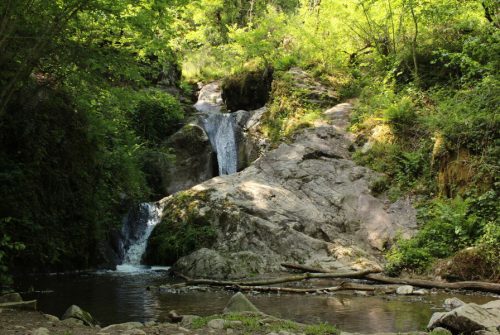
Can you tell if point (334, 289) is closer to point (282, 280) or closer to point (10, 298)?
point (282, 280)

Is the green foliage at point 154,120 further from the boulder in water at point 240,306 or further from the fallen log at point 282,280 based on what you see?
the boulder in water at point 240,306

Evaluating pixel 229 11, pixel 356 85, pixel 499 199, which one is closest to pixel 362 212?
pixel 499 199

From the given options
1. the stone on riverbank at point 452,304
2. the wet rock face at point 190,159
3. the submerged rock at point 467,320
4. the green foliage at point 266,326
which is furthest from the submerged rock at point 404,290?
the wet rock face at point 190,159

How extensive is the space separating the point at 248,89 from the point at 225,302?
52.3 ft

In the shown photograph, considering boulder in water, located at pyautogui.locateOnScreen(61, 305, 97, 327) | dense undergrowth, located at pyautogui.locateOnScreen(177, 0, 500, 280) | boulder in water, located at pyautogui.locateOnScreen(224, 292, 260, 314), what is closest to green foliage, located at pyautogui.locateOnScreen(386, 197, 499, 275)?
dense undergrowth, located at pyautogui.locateOnScreen(177, 0, 500, 280)

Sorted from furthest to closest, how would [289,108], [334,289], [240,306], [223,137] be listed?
1. [223,137]
2. [289,108]
3. [334,289]
4. [240,306]

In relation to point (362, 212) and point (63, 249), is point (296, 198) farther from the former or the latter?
point (63, 249)

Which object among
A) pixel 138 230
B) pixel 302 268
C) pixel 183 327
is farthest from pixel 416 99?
pixel 183 327

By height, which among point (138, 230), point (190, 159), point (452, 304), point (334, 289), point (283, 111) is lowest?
point (452, 304)

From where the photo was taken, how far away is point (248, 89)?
23797mm

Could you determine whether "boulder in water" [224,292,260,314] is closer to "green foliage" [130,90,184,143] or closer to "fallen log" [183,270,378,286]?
"fallen log" [183,270,378,286]

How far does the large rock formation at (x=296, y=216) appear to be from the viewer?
41.2 feet

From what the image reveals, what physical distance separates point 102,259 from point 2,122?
16.6 ft

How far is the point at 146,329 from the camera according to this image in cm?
605
